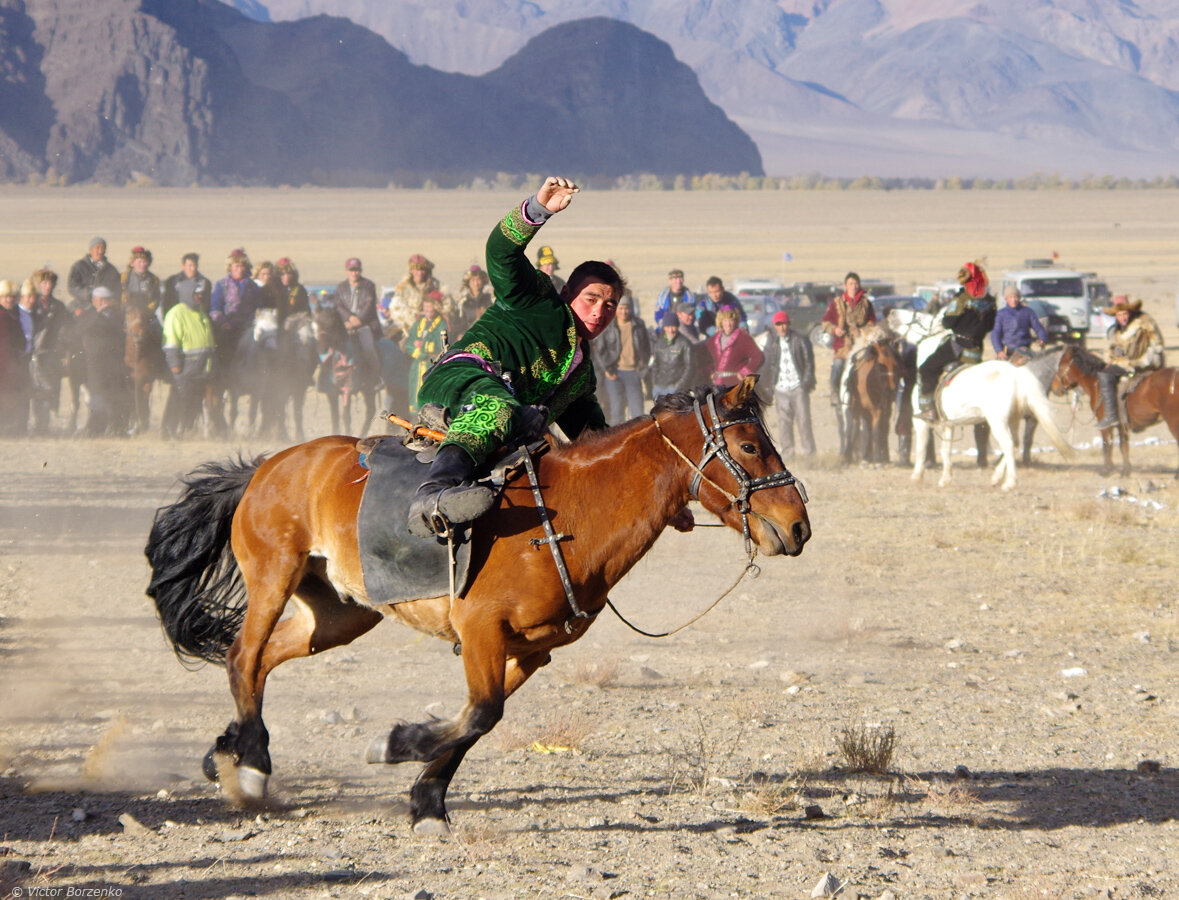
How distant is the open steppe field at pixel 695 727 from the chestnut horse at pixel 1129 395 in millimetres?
2043

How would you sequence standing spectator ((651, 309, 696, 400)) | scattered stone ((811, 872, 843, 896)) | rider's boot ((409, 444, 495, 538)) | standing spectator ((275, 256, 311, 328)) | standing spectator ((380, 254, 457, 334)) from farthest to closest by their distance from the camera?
standing spectator ((275, 256, 311, 328)), standing spectator ((651, 309, 696, 400)), standing spectator ((380, 254, 457, 334)), rider's boot ((409, 444, 495, 538)), scattered stone ((811, 872, 843, 896))

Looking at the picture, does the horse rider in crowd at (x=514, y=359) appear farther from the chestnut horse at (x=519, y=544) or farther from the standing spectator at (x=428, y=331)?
the standing spectator at (x=428, y=331)

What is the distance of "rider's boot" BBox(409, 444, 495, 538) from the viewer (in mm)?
5062

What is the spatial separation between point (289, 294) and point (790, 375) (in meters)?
6.60

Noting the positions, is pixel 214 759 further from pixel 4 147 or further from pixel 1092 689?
pixel 4 147

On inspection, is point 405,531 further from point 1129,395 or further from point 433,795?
point 1129,395

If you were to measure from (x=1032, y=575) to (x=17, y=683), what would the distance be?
24.7 ft

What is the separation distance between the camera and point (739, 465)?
5188 millimetres

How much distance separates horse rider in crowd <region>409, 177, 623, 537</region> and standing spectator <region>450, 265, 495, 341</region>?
9.97m

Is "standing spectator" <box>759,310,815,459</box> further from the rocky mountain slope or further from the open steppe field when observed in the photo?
the rocky mountain slope

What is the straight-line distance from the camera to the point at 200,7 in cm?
14675

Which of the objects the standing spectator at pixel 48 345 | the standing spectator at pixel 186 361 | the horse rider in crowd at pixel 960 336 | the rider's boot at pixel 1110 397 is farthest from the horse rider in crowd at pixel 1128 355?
the standing spectator at pixel 48 345

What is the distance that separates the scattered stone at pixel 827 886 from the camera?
4.80m

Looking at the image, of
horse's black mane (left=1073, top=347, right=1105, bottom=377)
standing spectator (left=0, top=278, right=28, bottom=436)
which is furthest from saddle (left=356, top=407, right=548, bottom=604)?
horse's black mane (left=1073, top=347, right=1105, bottom=377)
